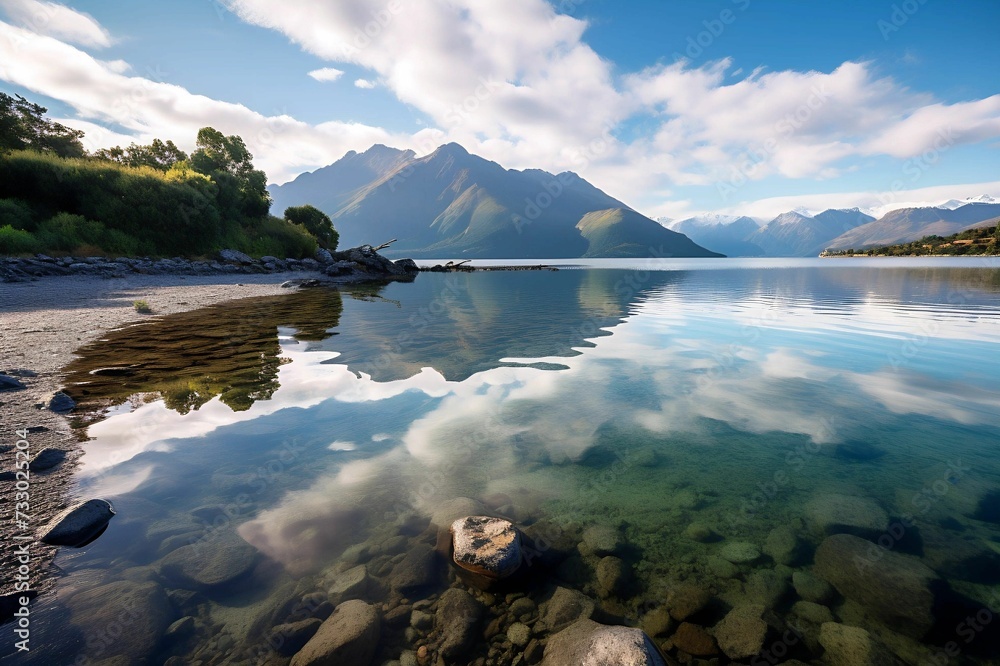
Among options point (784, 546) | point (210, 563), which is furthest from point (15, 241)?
point (784, 546)

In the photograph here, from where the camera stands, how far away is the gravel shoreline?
594 centimetres

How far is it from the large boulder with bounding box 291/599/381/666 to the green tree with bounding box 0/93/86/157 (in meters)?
75.1

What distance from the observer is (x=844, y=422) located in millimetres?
10234

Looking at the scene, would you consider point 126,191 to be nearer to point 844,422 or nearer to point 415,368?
point 415,368

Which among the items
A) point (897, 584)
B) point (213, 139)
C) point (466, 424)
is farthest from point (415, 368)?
point (213, 139)

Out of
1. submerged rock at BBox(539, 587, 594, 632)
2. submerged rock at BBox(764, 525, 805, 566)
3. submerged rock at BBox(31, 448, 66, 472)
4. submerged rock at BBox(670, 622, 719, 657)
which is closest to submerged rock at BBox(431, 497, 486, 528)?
submerged rock at BBox(539, 587, 594, 632)

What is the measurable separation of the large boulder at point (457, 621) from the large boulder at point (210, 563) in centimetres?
266

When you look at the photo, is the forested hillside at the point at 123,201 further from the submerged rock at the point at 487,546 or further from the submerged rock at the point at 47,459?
the submerged rock at the point at 487,546

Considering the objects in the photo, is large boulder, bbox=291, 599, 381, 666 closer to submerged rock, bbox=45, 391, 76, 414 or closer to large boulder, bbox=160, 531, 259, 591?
large boulder, bbox=160, 531, 259, 591

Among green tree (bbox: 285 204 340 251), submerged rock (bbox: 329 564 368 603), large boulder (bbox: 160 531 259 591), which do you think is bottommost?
submerged rock (bbox: 329 564 368 603)

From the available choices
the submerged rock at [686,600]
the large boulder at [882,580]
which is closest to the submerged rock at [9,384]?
the submerged rock at [686,600]

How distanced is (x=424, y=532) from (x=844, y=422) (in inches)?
436

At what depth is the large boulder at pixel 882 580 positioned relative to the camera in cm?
459

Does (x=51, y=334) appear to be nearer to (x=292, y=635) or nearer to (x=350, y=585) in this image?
(x=350, y=585)
